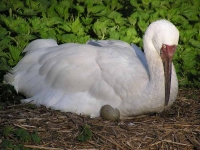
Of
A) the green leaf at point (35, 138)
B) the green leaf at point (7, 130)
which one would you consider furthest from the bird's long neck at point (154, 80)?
the green leaf at point (7, 130)

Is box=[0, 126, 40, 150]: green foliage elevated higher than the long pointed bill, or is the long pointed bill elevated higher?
the long pointed bill

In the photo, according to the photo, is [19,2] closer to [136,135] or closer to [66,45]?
[66,45]

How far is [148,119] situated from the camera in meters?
7.45

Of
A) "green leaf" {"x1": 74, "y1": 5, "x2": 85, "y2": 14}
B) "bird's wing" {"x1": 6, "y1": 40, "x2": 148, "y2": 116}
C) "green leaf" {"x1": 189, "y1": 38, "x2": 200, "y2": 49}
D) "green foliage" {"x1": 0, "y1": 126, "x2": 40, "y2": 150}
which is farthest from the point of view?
"green leaf" {"x1": 74, "y1": 5, "x2": 85, "y2": 14}

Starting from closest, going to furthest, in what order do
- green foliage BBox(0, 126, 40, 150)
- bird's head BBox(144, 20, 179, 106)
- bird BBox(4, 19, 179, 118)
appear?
green foliage BBox(0, 126, 40, 150) → bird's head BBox(144, 20, 179, 106) → bird BBox(4, 19, 179, 118)

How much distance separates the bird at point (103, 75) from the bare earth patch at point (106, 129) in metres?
0.22

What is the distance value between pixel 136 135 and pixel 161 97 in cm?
76

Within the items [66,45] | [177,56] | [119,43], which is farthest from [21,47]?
[177,56]

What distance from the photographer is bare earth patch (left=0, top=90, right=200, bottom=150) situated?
659 centimetres

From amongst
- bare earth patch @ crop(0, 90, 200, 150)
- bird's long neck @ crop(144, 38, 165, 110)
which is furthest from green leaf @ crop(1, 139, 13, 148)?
bird's long neck @ crop(144, 38, 165, 110)

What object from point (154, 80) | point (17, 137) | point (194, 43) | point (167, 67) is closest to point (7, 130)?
point (17, 137)

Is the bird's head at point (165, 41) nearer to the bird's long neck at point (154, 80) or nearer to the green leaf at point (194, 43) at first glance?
the bird's long neck at point (154, 80)

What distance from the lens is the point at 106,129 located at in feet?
22.6

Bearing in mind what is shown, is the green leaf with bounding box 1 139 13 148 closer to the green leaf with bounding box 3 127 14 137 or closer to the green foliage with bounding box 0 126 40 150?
the green foliage with bounding box 0 126 40 150
